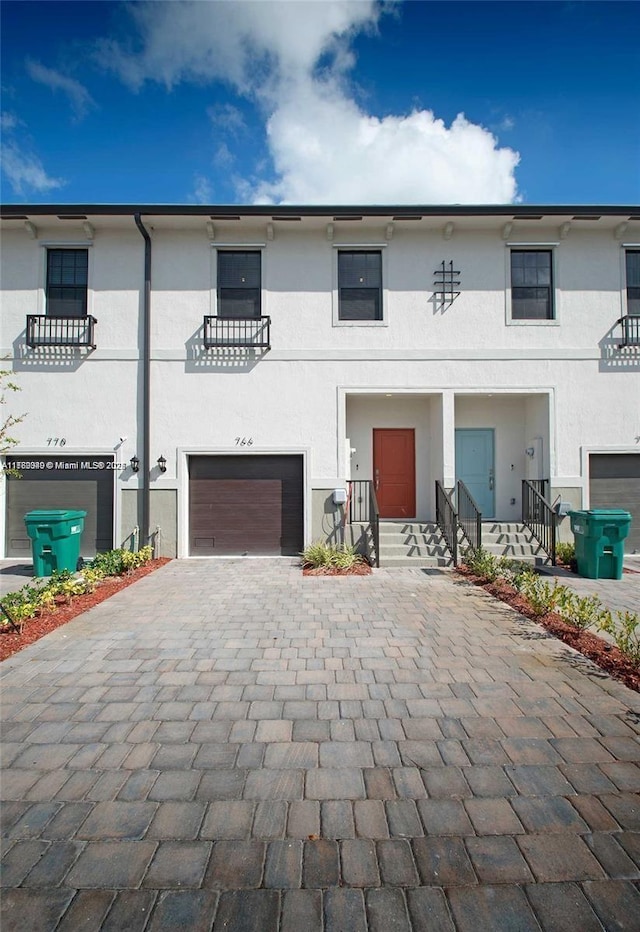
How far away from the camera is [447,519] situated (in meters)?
8.20

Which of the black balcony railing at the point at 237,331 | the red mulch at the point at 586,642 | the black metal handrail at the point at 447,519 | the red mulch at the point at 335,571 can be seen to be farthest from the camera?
the black balcony railing at the point at 237,331

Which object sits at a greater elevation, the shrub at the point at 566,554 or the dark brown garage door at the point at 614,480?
the dark brown garage door at the point at 614,480

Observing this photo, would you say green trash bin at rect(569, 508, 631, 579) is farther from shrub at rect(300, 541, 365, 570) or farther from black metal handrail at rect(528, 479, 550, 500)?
shrub at rect(300, 541, 365, 570)

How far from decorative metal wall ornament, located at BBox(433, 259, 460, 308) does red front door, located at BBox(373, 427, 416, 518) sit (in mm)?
2874

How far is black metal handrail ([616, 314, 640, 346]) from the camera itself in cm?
880

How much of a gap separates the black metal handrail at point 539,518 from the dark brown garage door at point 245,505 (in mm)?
4696

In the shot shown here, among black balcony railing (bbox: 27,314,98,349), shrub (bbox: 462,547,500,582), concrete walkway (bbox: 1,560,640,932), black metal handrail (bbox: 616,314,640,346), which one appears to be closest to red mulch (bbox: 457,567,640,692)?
concrete walkway (bbox: 1,560,640,932)

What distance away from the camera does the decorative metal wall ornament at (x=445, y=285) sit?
8875mm

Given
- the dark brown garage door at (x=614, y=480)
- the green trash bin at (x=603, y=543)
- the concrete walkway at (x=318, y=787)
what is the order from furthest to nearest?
1. the dark brown garage door at (x=614, y=480)
2. the green trash bin at (x=603, y=543)
3. the concrete walkway at (x=318, y=787)

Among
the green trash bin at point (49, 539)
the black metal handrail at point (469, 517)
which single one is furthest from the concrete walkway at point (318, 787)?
the green trash bin at point (49, 539)

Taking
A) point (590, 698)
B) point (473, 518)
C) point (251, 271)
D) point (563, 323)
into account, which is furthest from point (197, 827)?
point (563, 323)

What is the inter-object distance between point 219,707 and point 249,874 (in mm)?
1317

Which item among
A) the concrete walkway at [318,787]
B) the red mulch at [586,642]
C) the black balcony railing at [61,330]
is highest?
the black balcony railing at [61,330]

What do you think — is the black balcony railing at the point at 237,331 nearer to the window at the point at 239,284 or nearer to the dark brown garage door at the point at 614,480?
the window at the point at 239,284
